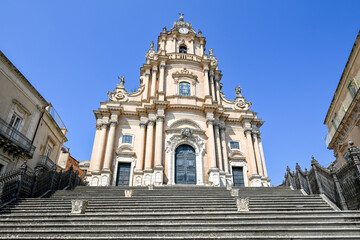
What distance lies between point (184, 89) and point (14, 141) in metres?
14.8

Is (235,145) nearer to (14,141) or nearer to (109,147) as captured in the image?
(109,147)

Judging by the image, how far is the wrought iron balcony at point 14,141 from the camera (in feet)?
44.4

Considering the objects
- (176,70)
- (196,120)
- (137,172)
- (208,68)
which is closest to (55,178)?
(137,172)

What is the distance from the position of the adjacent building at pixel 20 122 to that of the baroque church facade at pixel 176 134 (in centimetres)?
406

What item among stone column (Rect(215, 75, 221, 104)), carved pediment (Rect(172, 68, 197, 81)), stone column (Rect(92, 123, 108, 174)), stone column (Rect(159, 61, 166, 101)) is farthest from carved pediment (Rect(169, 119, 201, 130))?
stone column (Rect(92, 123, 108, 174))

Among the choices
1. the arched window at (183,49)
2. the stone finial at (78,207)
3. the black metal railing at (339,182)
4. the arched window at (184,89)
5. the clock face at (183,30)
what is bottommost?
the stone finial at (78,207)

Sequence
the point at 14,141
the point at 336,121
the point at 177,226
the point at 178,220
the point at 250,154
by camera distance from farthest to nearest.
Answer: the point at 250,154, the point at 336,121, the point at 14,141, the point at 178,220, the point at 177,226

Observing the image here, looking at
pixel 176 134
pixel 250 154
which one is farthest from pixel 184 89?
pixel 250 154

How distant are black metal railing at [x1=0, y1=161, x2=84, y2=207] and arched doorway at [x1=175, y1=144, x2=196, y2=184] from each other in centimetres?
835

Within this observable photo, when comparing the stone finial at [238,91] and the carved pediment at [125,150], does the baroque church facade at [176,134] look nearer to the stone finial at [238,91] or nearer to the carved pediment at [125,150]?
the carved pediment at [125,150]

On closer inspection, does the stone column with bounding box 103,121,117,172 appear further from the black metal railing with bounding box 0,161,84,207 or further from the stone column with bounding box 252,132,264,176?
the stone column with bounding box 252,132,264,176

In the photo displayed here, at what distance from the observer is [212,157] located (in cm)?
1895

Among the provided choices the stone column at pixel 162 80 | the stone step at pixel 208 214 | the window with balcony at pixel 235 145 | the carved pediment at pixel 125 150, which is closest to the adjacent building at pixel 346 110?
the window with balcony at pixel 235 145

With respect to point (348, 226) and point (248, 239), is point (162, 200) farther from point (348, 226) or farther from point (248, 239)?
point (348, 226)
